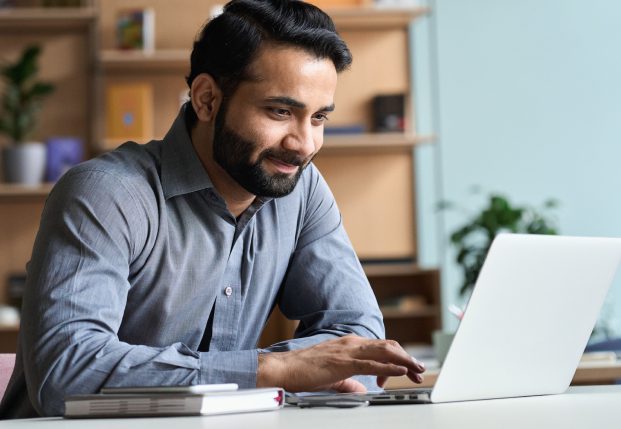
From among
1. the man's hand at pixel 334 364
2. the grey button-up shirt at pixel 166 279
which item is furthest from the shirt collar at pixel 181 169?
the man's hand at pixel 334 364

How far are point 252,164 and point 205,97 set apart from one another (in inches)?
7.1

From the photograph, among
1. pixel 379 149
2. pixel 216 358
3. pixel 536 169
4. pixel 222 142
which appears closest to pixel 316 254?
pixel 222 142

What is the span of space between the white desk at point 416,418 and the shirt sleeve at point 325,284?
1.75 feet

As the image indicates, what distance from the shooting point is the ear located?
A: 1.84m

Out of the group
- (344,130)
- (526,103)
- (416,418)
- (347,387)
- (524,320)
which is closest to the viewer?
(416,418)

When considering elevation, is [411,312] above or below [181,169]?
below

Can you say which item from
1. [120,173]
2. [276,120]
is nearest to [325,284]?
[276,120]

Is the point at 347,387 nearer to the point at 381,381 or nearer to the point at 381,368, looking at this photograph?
the point at 381,381

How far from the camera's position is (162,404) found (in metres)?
1.19

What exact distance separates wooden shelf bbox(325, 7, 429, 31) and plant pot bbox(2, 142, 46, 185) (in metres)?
1.44

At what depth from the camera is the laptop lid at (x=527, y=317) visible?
1.24 meters

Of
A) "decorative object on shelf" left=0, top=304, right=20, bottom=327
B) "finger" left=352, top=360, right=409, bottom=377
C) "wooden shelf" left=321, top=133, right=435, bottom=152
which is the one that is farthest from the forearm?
"wooden shelf" left=321, top=133, right=435, bottom=152

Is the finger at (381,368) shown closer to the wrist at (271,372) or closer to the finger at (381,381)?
the wrist at (271,372)

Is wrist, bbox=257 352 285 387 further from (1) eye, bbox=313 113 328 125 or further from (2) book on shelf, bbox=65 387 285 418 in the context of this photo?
(1) eye, bbox=313 113 328 125
